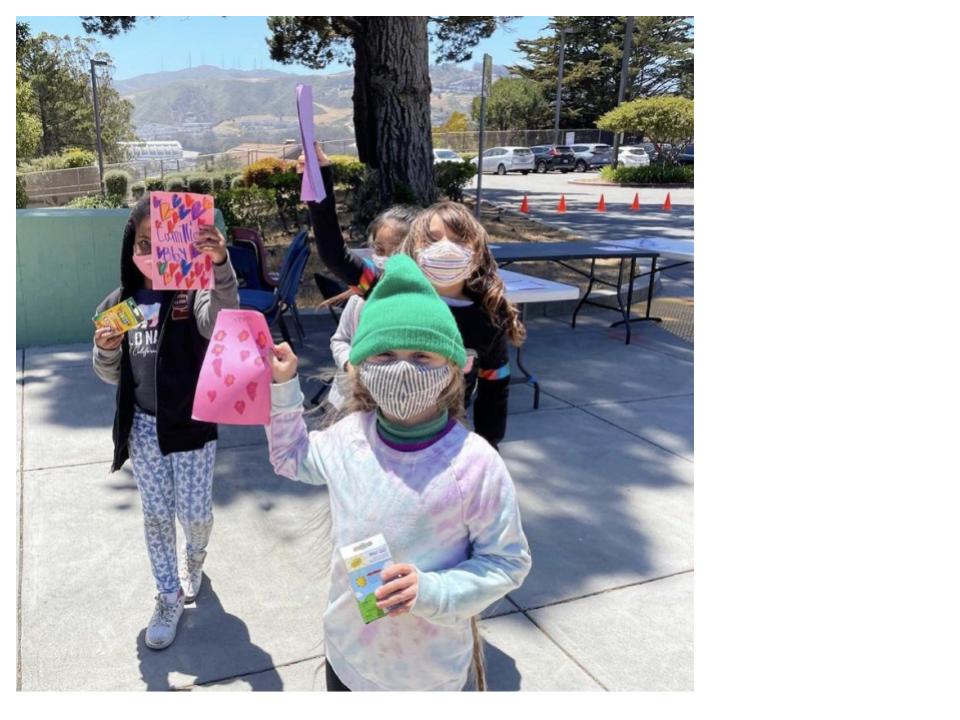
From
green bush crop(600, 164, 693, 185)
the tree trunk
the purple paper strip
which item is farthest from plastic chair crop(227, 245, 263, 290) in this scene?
green bush crop(600, 164, 693, 185)

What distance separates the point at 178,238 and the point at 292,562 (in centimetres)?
179

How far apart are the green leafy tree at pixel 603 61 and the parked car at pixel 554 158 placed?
16.9 meters

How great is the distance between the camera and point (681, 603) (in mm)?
3721

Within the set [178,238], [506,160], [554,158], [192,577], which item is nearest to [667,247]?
[192,577]

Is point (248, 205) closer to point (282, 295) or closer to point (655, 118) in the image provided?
point (282, 295)

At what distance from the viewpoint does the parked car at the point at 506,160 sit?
40.2m

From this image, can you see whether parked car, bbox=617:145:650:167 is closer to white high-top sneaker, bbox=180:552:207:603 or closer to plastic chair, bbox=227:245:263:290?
plastic chair, bbox=227:245:263:290

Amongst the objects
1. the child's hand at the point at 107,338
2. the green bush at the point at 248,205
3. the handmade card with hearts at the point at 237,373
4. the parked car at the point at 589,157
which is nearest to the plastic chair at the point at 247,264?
the green bush at the point at 248,205

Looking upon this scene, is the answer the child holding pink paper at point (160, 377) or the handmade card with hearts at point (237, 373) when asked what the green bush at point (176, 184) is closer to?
the child holding pink paper at point (160, 377)

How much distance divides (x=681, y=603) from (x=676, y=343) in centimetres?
486

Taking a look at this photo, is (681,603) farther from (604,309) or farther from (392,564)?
(604,309)

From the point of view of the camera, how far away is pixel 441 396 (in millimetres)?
1950

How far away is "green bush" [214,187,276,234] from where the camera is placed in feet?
36.1

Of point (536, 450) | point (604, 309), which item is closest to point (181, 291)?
point (536, 450)
